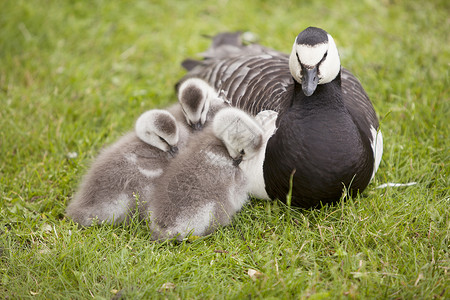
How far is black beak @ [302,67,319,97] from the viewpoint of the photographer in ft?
10.3

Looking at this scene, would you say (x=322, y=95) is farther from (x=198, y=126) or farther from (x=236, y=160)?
(x=198, y=126)

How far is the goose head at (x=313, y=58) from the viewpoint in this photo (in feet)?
10.2

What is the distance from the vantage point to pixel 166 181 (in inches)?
139

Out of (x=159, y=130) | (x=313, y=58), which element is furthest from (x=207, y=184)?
(x=313, y=58)

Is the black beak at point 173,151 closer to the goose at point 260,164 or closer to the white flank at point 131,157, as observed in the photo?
the white flank at point 131,157

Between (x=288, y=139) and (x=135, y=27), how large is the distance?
13.9 ft

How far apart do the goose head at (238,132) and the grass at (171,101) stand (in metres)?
0.50

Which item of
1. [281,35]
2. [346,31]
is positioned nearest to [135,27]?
[281,35]

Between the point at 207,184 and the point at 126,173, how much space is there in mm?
673

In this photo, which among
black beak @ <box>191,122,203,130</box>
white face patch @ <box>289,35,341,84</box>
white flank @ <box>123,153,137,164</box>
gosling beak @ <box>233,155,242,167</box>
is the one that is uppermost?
white face patch @ <box>289,35,341,84</box>

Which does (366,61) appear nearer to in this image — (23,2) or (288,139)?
(288,139)

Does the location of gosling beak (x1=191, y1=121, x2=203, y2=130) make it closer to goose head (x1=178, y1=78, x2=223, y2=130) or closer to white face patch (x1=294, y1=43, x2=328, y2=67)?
goose head (x1=178, y1=78, x2=223, y2=130)

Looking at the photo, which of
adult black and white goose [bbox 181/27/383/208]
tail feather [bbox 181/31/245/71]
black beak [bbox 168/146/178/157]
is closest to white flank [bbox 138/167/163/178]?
black beak [bbox 168/146/178/157]

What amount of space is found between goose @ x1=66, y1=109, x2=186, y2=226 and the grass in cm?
15
